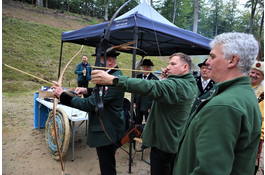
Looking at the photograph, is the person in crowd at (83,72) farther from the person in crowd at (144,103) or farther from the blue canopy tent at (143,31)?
the person in crowd at (144,103)

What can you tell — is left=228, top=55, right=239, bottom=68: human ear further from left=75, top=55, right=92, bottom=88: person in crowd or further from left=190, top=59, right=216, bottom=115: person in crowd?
left=75, top=55, right=92, bottom=88: person in crowd

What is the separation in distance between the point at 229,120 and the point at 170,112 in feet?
2.88

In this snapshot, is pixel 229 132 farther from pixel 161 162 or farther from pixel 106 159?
pixel 106 159

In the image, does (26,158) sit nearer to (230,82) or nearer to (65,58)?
(230,82)

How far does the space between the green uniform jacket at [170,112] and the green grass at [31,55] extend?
846 centimetres

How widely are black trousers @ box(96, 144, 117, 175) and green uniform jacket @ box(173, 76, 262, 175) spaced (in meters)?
1.33

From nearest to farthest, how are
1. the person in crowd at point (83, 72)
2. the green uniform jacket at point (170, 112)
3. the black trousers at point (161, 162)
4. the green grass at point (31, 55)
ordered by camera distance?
the green uniform jacket at point (170, 112) < the black trousers at point (161, 162) < the person in crowd at point (83, 72) < the green grass at point (31, 55)

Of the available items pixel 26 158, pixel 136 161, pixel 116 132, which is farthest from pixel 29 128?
pixel 116 132

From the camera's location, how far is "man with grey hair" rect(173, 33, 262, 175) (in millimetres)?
655

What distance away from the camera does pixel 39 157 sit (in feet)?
9.36

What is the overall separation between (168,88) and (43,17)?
66.7 feet


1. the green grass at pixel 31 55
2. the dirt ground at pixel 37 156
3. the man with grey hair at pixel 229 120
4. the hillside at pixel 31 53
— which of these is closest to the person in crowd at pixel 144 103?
the dirt ground at pixel 37 156

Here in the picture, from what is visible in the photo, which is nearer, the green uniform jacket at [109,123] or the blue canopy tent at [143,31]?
the green uniform jacket at [109,123]

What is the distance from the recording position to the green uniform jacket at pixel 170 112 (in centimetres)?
131
